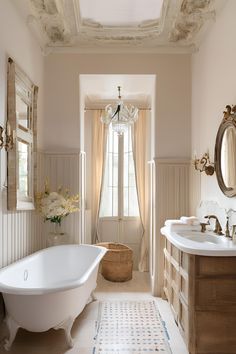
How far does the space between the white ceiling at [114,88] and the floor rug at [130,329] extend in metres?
2.65

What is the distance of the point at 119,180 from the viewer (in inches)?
210

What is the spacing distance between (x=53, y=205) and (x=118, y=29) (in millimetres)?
2076

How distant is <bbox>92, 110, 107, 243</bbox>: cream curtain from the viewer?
17.2ft

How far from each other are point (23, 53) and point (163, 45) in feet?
5.52

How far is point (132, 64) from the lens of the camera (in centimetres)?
397

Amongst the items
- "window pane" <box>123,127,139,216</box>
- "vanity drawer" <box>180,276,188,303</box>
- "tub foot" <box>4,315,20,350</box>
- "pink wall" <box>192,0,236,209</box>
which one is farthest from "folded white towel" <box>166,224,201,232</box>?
"window pane" <box>123,127,139,216</box>

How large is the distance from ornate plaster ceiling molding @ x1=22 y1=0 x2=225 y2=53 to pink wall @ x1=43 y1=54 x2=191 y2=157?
116 millimetres

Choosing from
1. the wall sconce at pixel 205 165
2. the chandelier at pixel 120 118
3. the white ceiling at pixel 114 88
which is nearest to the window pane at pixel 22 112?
the white ceiling at pixel 114 88

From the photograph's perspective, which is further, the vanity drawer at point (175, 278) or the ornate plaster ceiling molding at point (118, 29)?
the ornate plaster ceiling molding at point (118, 29)

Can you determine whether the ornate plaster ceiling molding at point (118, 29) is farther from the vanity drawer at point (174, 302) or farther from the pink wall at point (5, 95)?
the vanity drawer at point (174, 302)

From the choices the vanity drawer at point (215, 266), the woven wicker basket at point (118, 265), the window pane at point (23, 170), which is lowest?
the woven wicker basket at point (118, 265)

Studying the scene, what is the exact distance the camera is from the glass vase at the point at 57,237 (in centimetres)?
376

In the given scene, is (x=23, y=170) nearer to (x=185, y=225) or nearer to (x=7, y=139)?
(x=7, y=139)

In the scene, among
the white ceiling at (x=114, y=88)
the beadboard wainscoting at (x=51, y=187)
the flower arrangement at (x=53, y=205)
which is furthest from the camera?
the white ceiling at (x=114, y=88)
